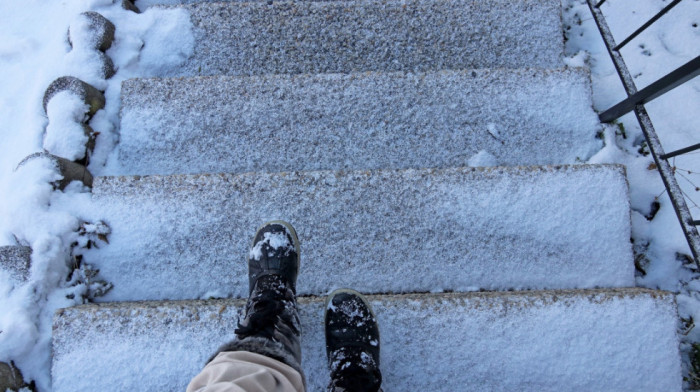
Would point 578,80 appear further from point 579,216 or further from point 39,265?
point 39,265

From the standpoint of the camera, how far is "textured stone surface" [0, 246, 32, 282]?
1342mm

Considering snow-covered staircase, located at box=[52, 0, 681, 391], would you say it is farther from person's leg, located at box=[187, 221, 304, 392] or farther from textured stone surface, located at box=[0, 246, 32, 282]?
textured stone surface, located at box=[0, 246, 32, 282]

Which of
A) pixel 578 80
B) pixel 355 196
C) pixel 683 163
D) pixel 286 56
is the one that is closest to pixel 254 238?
pixel 355 196

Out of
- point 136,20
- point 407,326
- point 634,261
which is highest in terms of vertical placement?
point 136,20

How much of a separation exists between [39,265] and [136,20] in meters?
1.17

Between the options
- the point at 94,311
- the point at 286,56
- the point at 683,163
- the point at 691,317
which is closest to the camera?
the point at 94,311

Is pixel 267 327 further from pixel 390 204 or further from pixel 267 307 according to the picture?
pixel 390 204

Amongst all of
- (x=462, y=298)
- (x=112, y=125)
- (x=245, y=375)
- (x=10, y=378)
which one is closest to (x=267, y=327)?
(x=245, y=375)

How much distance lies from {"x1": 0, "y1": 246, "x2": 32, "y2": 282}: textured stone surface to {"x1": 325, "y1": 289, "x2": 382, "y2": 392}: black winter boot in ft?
3.32

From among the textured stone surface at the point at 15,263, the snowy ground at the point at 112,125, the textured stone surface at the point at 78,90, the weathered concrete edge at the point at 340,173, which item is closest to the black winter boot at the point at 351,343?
the weathered concrete edge at the point at 340,173

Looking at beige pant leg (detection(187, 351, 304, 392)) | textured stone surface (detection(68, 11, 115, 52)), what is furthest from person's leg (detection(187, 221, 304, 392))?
textured stone surface (detection(68, 11, 115, 52))

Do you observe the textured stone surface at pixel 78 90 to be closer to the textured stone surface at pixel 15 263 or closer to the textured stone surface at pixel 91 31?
the textured stone surface at pixel 91 31

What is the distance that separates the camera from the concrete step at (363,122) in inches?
62.4

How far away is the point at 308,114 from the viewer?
159cm
